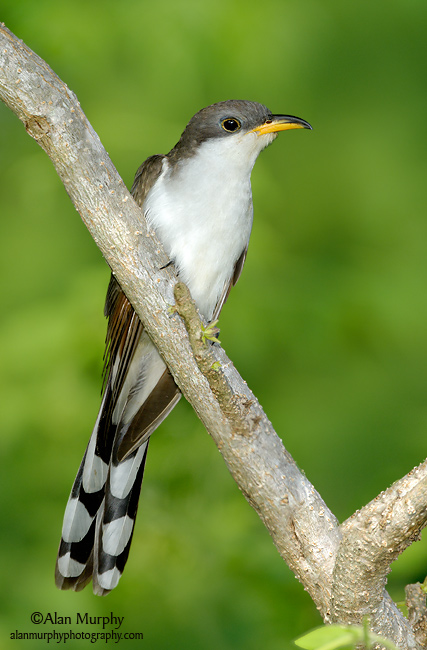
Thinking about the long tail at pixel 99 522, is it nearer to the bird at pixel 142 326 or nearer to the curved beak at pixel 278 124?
the bird at pixel 142 326

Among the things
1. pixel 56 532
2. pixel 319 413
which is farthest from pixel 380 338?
pixel 56 532

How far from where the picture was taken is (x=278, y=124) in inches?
140

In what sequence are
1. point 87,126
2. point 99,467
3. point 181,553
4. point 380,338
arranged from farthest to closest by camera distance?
point 380,338, point 181,553, point 99,467, point 87,126

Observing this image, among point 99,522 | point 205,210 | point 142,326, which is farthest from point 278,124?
point 99,522

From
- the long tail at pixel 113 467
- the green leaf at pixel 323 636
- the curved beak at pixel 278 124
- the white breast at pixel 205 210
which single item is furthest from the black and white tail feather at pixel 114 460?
the green leaf at pixel 323 636

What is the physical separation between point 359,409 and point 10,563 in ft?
7.62

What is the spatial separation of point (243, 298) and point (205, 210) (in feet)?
3.21

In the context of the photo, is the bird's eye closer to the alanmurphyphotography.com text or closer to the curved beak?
the curved beak

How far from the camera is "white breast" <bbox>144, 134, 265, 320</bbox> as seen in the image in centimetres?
326

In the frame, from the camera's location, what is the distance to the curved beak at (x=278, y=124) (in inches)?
140

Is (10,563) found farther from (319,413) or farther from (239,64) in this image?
(239,64)

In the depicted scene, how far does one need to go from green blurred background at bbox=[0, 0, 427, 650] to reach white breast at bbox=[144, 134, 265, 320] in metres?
0.55

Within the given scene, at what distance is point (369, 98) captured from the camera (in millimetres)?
5758

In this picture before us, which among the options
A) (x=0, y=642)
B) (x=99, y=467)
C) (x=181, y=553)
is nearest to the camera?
(x=0, y=642)
